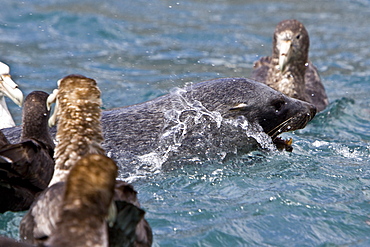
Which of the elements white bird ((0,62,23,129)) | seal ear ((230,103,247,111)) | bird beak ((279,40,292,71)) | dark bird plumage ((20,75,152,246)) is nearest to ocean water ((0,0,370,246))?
seal ear ((230,103,247,111))

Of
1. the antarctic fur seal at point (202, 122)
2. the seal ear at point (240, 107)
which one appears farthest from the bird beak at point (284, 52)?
the seal ear at point (240, 107)

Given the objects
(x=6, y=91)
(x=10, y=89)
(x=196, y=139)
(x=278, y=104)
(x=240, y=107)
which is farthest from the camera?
(x=6, y=91)

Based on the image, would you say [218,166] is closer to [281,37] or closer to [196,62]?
[281,37]

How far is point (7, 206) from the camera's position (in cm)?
575

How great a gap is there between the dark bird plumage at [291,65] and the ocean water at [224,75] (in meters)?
0.39

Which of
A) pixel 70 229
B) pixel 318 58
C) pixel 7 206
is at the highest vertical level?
pixel 70 229

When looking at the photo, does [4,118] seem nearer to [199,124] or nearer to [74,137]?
[199,124]

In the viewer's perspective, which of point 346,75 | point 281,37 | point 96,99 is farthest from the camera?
point 346,75

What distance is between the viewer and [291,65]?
9797 mm

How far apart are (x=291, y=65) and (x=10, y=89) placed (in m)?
4.04

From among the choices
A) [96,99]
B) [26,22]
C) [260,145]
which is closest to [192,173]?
[260,145]

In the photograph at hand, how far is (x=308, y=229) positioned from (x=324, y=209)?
43 centimetres

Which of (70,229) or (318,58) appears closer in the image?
(70,229)

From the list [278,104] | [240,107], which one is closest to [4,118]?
[240,107]
